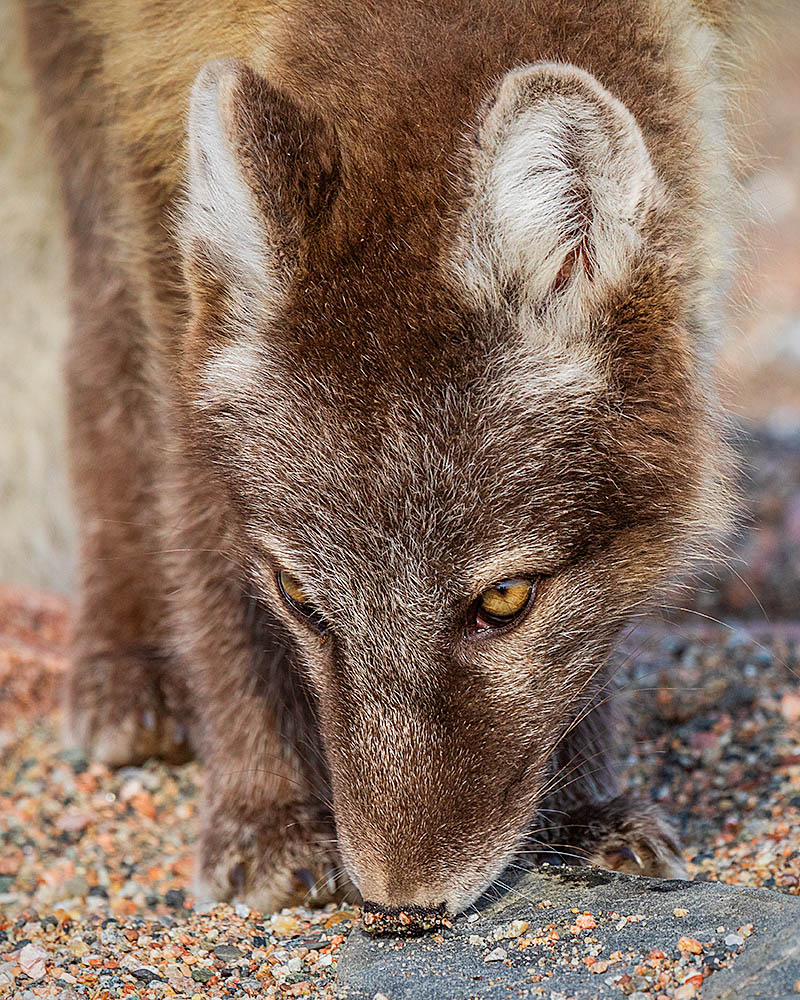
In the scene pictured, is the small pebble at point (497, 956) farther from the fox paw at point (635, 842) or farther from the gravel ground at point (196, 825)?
the fox paw at point (635, 842)

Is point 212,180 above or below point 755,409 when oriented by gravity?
above

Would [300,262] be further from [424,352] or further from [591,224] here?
[591,224]

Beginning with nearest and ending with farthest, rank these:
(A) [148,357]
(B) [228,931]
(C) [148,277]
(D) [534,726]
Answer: (D) [534,726] < (B) [228,931] < (C) [148,277] < (A) [148,357]

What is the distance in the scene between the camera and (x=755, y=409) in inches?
388

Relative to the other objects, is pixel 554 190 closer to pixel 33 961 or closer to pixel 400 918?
pixel 400 918

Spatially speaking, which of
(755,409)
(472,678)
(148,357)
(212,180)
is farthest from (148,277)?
(755,409)

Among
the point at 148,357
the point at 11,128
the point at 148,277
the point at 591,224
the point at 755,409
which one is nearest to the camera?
the point at 591,224

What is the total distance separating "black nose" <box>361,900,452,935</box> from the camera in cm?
339

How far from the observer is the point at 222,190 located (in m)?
3.42

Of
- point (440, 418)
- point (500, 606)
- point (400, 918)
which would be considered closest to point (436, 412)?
point (440, 418)

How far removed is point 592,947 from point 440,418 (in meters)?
1.35

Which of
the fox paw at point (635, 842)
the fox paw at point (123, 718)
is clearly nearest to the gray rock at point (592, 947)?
the fox paw at point (635, 842)

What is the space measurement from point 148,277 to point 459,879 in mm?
2301

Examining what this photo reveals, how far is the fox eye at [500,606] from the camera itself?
3.41 metres
